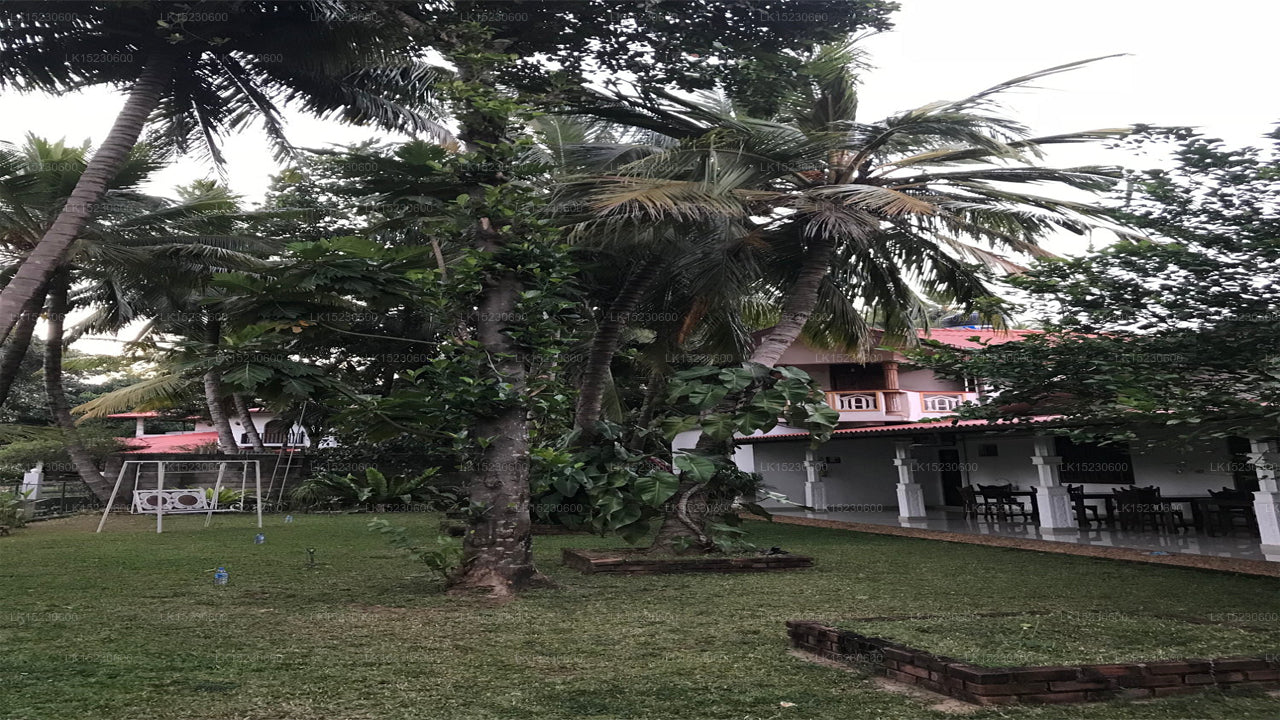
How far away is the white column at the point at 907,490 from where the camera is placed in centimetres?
1675

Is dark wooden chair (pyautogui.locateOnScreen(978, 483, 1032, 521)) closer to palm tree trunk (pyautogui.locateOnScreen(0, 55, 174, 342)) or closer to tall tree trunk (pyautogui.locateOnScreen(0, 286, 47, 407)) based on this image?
palm tree trunk (pyautogui.locateOnScreen(0, 55, 174, 342))

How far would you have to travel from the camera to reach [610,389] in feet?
49.0

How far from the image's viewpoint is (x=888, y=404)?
22.0 meters

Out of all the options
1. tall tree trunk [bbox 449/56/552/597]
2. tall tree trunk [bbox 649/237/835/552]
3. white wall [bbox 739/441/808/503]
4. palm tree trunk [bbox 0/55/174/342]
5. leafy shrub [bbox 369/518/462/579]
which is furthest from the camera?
white wall [bbox 739/441/808/503]

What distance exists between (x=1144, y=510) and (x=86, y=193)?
16134 millimetres

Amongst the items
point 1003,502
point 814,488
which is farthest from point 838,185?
point 814,488

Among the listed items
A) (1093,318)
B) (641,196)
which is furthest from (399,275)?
(1093,318)

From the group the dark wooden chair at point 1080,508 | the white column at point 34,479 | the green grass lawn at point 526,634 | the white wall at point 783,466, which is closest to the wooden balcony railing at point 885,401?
the white wall at point 783,466

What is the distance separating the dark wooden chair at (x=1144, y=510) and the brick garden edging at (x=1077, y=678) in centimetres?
1032

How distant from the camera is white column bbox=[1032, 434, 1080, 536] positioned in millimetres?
13500

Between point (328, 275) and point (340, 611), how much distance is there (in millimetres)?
2695

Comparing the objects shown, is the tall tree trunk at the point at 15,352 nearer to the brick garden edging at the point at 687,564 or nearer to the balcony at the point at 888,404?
the brick garden edging at the point at 687,564

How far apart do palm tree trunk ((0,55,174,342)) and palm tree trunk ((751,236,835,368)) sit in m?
8.51

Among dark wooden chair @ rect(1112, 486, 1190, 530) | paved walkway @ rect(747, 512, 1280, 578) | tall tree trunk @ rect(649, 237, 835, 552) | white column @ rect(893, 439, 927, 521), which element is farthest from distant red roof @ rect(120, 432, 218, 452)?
dark wooden chair @ rect(1112, 486, 1190, 530)
